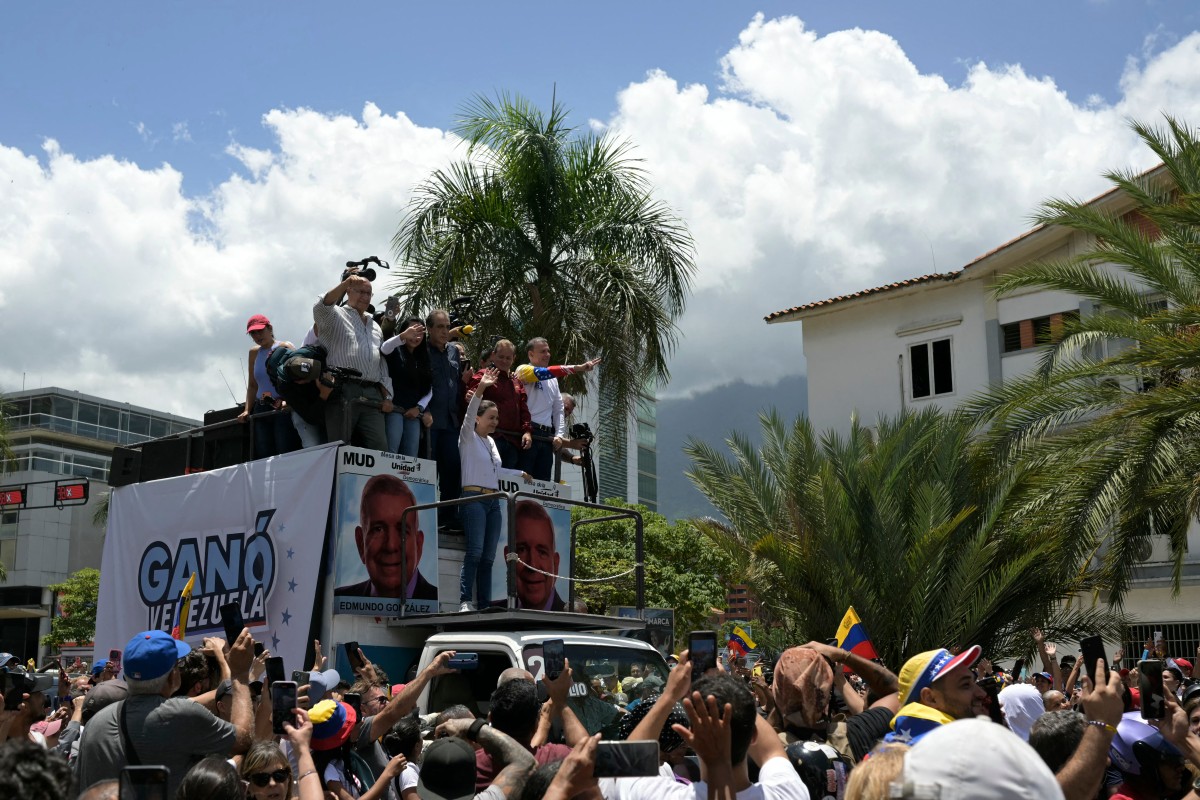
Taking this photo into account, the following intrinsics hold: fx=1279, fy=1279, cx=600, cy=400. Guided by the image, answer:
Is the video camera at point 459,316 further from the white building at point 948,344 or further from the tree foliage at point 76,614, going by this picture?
the tree foliage at point 76,614

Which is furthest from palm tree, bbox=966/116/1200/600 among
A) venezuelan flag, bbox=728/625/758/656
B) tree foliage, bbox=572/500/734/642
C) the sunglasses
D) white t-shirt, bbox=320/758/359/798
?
tree foliage, bbox=572/500/734/642

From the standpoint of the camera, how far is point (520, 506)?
31.0 feet

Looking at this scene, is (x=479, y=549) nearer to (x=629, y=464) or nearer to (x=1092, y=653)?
(x=1092, y=653)

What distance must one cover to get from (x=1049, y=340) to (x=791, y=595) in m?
4.45

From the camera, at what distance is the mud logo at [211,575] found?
8.88 metres

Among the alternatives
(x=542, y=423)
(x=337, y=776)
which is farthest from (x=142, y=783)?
(x=542, y=423)

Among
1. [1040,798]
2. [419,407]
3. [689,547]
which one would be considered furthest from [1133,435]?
[689,547]

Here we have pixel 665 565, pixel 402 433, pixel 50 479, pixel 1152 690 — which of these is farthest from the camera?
pixel 50 479

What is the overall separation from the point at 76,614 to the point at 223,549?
43.7m

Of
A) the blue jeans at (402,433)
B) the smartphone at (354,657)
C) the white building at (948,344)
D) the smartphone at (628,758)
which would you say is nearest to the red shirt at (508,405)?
the blue jeans at (402,433)

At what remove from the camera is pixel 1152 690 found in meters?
4.47

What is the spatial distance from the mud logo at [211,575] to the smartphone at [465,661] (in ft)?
5.76

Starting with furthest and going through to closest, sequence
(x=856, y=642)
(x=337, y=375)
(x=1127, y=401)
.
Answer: (x=1127, y=401) → (x=337, y=375) → (x=856, y=642)

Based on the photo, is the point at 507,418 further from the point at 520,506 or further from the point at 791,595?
the point at 791,595
